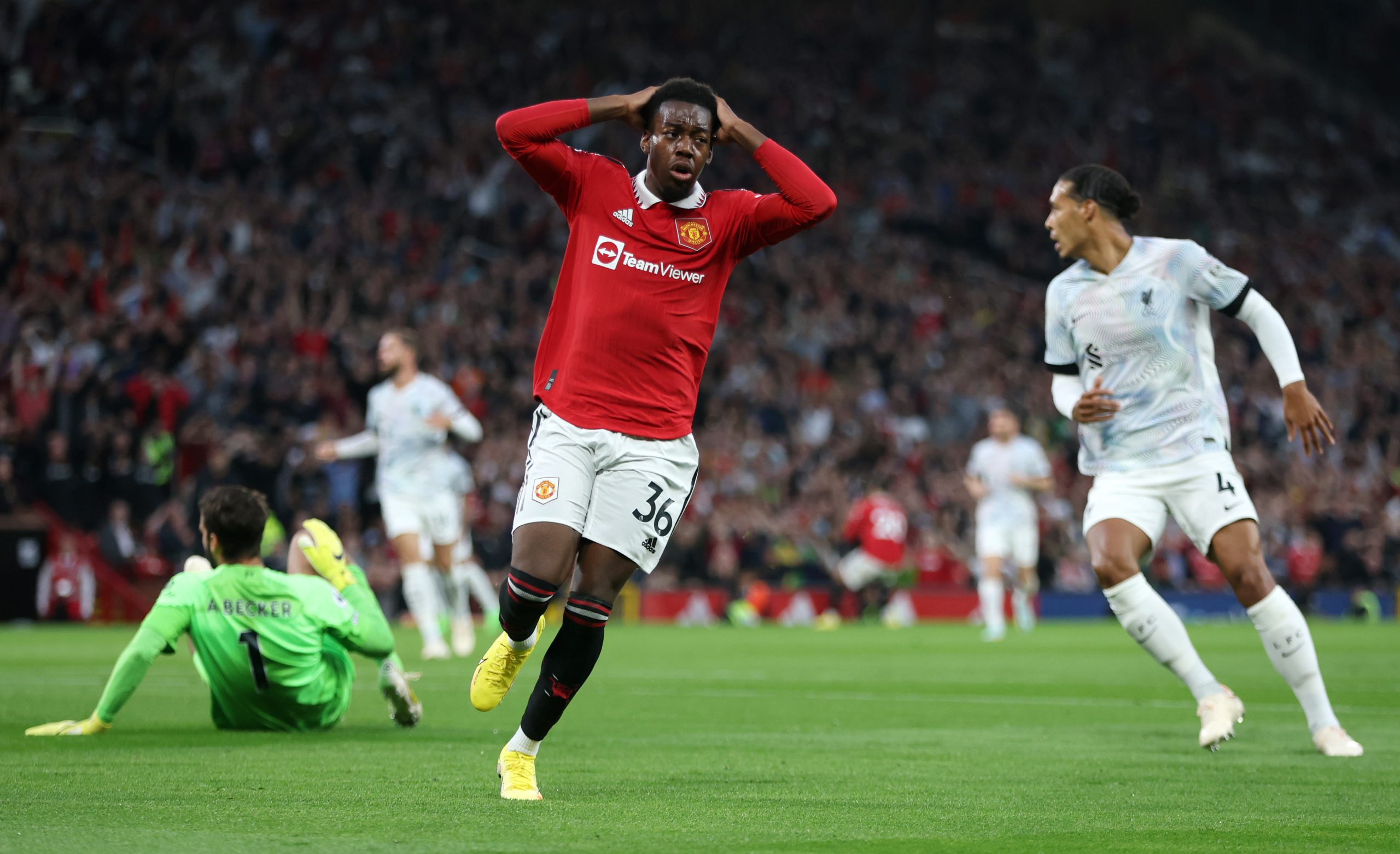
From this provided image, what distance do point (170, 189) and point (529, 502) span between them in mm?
19820

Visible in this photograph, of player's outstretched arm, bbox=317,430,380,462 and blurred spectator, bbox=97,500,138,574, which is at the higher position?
player's outstretched arm, bbox=317,430,380,462

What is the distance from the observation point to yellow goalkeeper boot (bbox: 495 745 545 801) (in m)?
5.09

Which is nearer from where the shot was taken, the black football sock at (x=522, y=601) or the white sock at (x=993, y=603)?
the black football sock at (x=522, y=601)

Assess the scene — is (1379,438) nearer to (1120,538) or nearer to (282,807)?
(1120,538)

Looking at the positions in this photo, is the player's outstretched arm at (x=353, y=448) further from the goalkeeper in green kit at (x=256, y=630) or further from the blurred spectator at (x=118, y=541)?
the blurred spectator at (x=118, y=541)

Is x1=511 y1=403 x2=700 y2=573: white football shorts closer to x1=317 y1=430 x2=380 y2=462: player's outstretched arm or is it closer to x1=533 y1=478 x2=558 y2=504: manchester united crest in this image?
x1=533 y1=478 x2=558 y2=504: manchester united crest

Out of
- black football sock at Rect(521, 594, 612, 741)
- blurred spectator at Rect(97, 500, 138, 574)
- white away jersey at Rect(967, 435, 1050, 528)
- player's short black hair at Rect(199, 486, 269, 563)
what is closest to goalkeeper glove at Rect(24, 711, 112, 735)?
player's short black hair at Rect(199, 486, 269, 563)

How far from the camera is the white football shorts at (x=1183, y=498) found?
6.91 m

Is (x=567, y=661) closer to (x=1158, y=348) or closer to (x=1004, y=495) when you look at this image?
(x=1158, y=348)

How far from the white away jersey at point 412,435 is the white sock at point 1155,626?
25.3ft

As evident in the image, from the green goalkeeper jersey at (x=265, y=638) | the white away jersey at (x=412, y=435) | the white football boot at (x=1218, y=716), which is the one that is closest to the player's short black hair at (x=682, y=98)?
the green goalkeeper jersey at (x=265, y=638)

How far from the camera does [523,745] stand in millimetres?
5270

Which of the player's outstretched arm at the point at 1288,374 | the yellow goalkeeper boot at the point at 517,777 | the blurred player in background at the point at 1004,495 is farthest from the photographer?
the blurred player in background at the point at 1004,495

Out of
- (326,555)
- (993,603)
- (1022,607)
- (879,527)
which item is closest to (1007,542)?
Result: (993,603)
